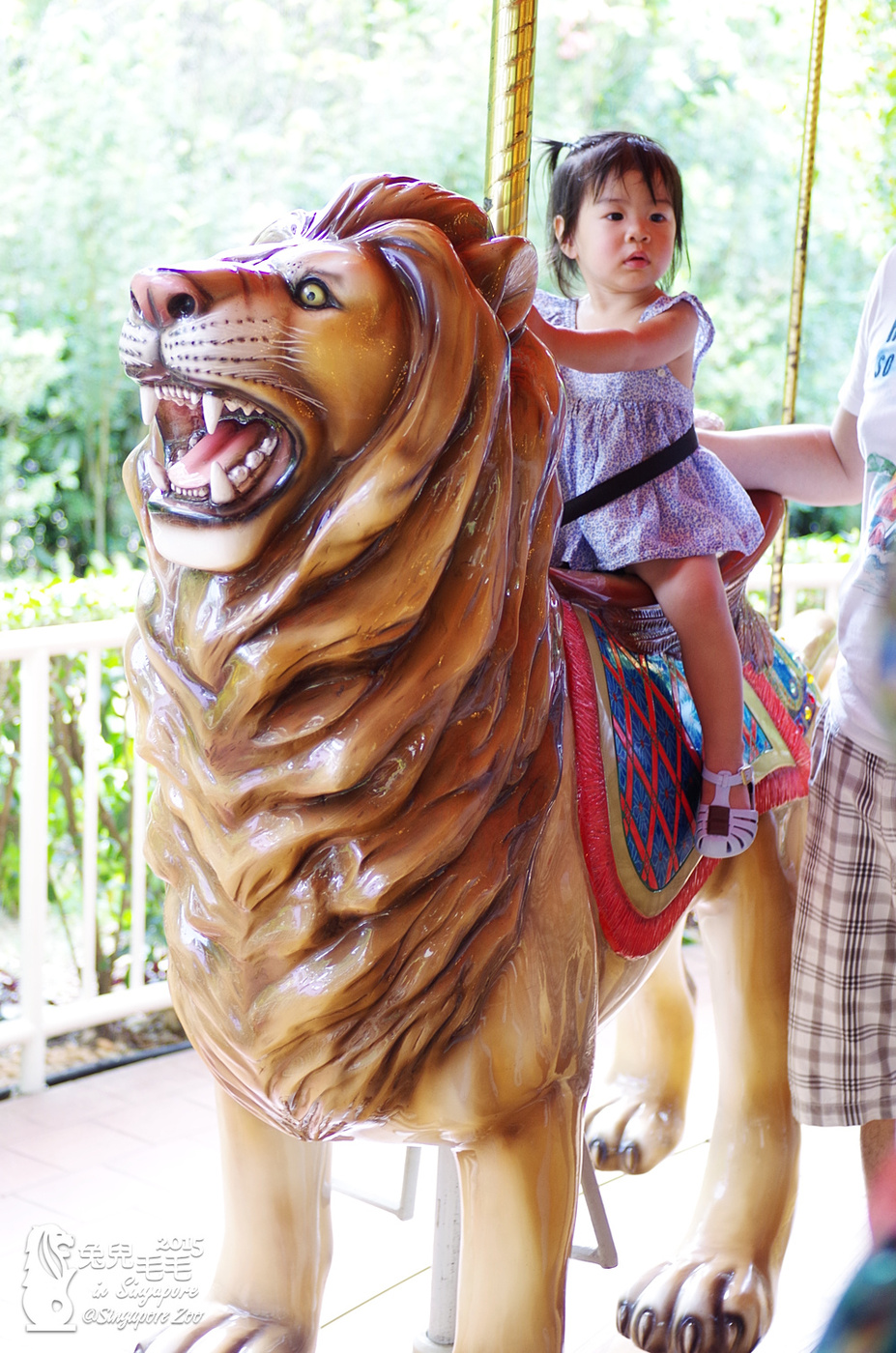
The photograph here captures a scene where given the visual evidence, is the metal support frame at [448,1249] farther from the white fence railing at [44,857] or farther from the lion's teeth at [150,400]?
the white fence railing at [44,857]

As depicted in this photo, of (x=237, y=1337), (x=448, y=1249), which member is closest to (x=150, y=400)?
(x=237, y=1337)

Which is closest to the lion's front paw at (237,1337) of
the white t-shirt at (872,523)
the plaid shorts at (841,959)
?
the plaid shorts at (841,959)

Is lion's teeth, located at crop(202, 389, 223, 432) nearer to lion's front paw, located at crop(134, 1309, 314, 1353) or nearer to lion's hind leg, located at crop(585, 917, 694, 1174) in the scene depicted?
lion's front paw, located at crop(134, 1309, 314, 1353)

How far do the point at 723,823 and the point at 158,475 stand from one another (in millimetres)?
701

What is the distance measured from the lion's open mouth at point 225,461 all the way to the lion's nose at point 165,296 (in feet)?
0.17

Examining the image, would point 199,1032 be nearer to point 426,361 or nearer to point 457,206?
point 426,361

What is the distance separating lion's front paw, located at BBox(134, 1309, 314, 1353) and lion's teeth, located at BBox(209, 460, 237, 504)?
0.87 metres

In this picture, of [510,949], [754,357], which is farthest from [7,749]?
[754,357]

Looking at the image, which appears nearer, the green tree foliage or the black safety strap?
the black safety strap

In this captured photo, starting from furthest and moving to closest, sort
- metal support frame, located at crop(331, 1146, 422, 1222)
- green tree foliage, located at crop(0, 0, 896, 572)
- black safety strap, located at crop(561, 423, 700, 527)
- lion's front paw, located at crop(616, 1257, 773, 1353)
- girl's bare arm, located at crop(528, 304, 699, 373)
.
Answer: green tree foliage, located at crop(0, 0, 896, 572)
metal support frame, located at crop(331, 1146, 422, 1222)
lion's front paw, located at crop(616, 1257, 773, 1353)
black safety strap, located at crop(561, 423, 700, 527)
girl's bare arm, located at crop(528, 304, 699, 373)

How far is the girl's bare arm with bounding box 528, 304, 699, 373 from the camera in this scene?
4.43 ft

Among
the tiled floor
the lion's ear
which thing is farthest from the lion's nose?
the tiled floor

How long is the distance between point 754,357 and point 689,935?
475 centimetres

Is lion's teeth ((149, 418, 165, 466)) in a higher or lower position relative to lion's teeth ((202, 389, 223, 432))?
lower
